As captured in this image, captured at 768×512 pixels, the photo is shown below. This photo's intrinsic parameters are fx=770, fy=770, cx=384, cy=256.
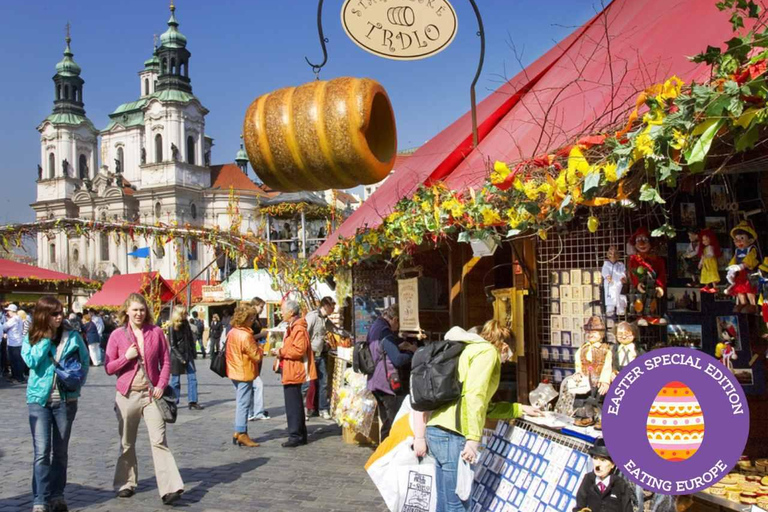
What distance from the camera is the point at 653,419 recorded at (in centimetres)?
336

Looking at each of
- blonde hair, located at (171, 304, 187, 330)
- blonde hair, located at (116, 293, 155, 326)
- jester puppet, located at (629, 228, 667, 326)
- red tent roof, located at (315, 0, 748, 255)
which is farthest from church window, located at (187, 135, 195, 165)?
jester puppet, located at (629, 228, 667, 326)

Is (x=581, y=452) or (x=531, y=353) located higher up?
(x=531, y=353)

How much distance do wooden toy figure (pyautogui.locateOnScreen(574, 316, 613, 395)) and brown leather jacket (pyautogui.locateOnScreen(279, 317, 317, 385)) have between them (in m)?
3.96

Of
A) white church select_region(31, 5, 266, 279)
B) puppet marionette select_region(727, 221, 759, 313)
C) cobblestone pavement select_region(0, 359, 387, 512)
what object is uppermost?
white church select_region(31, 5, 266, 279)

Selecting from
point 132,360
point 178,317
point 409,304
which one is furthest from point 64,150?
point 132,360

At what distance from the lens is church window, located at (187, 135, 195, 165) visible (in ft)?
276

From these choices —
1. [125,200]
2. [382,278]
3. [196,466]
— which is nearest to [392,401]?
[196,466]

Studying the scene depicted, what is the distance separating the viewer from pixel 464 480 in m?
4.71

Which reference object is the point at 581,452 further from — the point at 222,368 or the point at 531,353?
the point at 222,368

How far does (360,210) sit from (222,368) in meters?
3.59

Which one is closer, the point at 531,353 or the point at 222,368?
the point at 531,353

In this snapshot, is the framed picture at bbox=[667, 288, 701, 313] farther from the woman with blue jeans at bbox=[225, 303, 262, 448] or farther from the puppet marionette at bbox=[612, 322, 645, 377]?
the woman with blue jeans at bbox=[225, 303, 262, 448]

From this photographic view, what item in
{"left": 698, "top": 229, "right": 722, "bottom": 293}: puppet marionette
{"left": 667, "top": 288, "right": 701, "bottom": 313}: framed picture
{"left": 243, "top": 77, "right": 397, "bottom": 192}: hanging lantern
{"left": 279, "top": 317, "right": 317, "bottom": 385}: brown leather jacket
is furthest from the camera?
{"left": 279, "top": 317, "right": 317, "bottom": 385}: brown leather jacket

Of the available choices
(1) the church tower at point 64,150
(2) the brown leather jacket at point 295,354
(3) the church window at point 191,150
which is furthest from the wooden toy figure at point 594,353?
(1) the church tower at point 64,150
